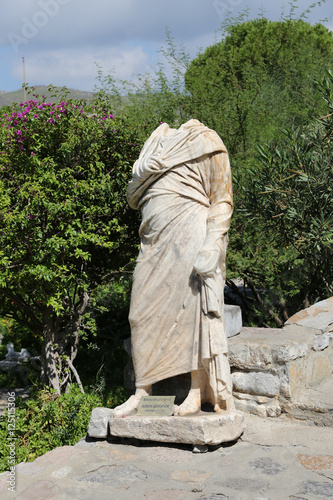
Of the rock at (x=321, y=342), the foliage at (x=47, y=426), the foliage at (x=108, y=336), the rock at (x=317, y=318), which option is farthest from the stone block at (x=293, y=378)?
the foliage at (x=108, y=336)

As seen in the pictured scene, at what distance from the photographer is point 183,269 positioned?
3.84 metres

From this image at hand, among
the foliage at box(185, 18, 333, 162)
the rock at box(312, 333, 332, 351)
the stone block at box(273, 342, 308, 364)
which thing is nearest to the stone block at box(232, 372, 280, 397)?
the stone block at box(273, 342, 308, 364)

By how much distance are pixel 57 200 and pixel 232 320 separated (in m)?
2.18

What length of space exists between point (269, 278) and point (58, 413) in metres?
3.01

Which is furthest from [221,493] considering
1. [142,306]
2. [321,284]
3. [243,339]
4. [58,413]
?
[321,284]

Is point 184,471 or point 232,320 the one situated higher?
point 232,320

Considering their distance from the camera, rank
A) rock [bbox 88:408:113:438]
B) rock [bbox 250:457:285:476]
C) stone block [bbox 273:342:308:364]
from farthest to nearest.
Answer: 1. stone block [bbox 273:342:308:364]
2. rock [bbox 88:408:113:438]
3. rock [bbox 250:457:285:476]

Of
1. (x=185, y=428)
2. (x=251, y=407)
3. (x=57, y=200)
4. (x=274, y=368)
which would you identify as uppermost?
(x=57, y=200)

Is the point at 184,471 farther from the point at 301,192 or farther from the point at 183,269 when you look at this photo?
the point at 301,192

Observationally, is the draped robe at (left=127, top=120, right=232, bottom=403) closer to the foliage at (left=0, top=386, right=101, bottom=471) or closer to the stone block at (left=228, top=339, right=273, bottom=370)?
the stone block at (left=228, top=339, right=273, bottom=370)

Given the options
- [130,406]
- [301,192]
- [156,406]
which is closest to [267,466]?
[156,406]

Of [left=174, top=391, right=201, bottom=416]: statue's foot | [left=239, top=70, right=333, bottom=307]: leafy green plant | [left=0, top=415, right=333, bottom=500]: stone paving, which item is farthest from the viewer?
[left=239, top=70, right=333, bottom=307]: leafy green plant

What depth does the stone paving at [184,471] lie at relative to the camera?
9.82 ft

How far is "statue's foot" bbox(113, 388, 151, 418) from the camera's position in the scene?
376cm
